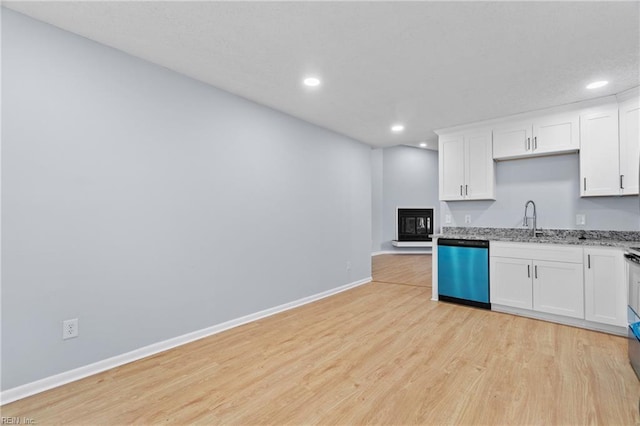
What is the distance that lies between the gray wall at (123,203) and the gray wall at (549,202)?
2.94 meters

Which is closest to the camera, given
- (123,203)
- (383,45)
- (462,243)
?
(383,45)

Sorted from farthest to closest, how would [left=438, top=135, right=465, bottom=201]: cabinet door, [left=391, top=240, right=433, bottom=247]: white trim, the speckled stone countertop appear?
[left=391, top=240, right=433, bottom=247]: white trim < [left=438, top=135, right=465, bottom=201]: cabinet door < the speckled stone countertop

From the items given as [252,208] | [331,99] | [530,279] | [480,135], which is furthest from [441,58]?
[530,279]

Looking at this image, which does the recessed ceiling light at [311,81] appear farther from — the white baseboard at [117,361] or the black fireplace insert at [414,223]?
the black fireplace insert at [414,223]

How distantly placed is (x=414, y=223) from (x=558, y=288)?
548cm

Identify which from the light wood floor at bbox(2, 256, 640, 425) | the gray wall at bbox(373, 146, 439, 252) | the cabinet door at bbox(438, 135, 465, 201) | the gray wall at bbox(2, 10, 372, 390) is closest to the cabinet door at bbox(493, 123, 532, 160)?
the cabinet door at bbox(438, 135, 465, 201)

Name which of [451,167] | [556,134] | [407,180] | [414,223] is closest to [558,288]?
[556,134]

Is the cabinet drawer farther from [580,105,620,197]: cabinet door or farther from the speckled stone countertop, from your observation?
[580,105,620,197]: cabinet door

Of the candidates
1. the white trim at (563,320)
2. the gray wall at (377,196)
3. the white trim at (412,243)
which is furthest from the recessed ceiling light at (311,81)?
the white trim at (412,243)

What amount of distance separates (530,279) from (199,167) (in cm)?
395

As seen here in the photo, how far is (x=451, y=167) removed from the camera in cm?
450

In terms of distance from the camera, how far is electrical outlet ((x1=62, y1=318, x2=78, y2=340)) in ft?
7.25

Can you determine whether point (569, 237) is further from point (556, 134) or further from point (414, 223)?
point (414, 223)

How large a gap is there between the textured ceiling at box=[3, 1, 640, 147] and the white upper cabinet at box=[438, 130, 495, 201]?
2.40 ft
